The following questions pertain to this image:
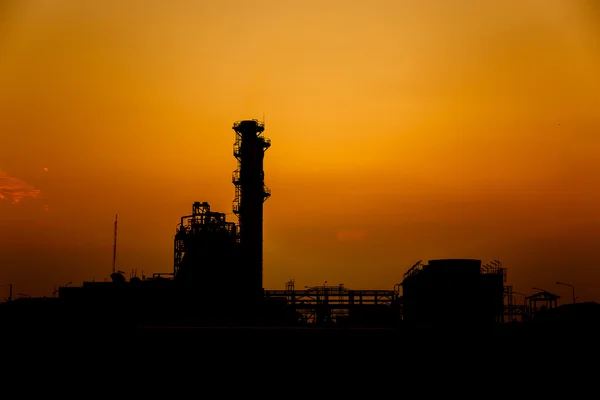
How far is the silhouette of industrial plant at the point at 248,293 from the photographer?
68312 millimetres

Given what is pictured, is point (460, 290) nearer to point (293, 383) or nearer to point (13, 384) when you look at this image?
point (293, 383)

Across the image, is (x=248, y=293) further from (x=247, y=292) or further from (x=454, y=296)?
(x=454, y=296)

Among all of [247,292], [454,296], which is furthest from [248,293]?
[454,296]

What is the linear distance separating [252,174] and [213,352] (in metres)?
38.6

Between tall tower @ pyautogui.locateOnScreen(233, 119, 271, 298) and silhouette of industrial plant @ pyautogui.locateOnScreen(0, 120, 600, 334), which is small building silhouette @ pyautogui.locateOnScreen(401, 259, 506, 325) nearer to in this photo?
silhouette of industrial plant @ pyautogui.locateOnScreen(0, 120, 600, 334)

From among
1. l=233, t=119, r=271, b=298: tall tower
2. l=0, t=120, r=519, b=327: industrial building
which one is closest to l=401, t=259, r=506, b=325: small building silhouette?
l=0, t=120, r=519, b=327: industrial building

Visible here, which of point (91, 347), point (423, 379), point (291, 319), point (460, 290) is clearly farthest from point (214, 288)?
point (423, 379)

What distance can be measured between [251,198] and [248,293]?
10035mm

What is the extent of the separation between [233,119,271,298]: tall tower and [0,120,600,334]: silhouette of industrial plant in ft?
0.34

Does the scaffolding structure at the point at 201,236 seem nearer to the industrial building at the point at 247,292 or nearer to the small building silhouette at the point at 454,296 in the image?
the industrial building at the point at 247,292

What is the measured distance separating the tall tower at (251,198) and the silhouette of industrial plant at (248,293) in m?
0.10

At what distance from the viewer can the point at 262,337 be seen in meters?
40.4

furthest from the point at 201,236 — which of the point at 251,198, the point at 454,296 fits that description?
the point at 454,296

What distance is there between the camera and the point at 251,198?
76.6 m
